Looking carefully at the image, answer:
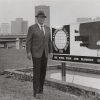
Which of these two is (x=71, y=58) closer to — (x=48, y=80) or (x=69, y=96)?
(x=48, y=80)

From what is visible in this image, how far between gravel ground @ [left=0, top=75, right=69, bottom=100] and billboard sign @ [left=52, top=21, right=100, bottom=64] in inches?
52.7

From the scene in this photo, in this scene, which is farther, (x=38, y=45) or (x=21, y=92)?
(x=21, y=92)

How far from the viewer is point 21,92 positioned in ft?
32.2

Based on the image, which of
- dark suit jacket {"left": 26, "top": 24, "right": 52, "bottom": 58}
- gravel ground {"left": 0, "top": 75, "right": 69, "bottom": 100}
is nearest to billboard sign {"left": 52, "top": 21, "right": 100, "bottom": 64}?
gravel ground {"left": 0, "top": 75, "right": 69, "bottom": 100}

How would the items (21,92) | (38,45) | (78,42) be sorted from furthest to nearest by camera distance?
(78,42) < (21,92) < (38,45)

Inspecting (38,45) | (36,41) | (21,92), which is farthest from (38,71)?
(21,92)

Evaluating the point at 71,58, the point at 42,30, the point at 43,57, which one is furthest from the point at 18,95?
the point at 71,58

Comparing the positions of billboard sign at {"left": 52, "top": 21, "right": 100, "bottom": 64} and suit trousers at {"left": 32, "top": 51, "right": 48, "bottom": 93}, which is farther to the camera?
billboard sign at {"left": 52, "top": 21, "right": 100, "bottom": 64}

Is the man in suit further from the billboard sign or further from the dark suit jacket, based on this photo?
the billboard sign

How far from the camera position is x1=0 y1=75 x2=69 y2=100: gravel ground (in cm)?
896

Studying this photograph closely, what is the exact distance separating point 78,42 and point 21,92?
8.25ft

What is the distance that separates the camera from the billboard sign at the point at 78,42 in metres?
10.3

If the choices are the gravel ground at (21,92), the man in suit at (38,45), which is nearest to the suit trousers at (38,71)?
the man in suit at (38,45)

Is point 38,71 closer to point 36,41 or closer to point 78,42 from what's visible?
point 36,41
